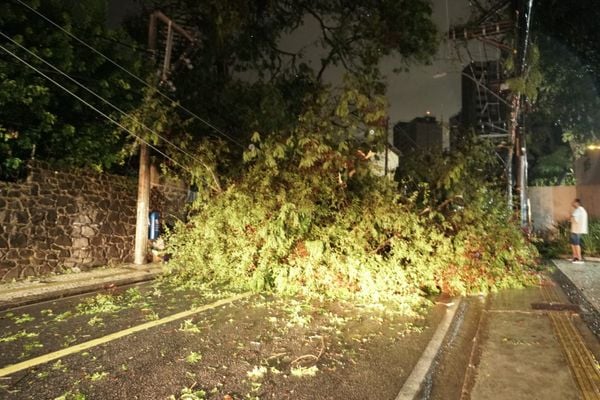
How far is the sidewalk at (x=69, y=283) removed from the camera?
7396mm

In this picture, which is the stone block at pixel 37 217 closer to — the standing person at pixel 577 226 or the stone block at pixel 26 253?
the stone block at pixel 26 253

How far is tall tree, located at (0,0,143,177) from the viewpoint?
8.90 metres

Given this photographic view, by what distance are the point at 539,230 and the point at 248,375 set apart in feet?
58.1

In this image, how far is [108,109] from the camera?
37.2 ft

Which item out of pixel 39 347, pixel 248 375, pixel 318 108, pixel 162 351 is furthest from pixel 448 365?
pixel 318 108

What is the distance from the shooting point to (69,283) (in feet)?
28.6

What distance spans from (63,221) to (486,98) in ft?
64.6

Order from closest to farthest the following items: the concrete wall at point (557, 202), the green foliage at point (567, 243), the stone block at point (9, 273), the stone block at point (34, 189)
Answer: the stone block at point (9, 273), the stone block at point (34, 189), the green foliage at point (567, 243), the concrete wall at point (557, 202)

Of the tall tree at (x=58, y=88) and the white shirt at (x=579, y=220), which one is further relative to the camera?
the white shirt at (x=579, y=220)

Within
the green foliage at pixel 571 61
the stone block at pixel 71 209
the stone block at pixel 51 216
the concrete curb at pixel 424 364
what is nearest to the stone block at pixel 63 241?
the stone block at pixel 51 216

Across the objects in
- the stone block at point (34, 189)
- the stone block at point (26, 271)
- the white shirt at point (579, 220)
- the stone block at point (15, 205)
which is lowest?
the stone block at point (26, 271)

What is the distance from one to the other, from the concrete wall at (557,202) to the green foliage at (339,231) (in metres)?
9.15

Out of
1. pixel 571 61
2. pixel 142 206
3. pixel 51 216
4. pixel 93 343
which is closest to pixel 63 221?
pixel 51 216

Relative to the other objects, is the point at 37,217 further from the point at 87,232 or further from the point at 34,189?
the point at 87,232
